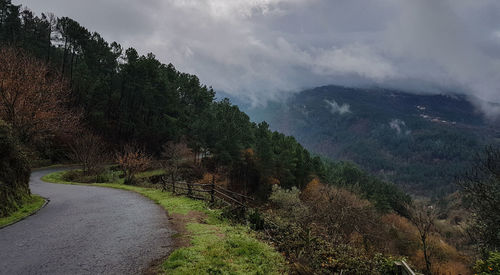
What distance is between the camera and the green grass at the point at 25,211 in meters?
12.2

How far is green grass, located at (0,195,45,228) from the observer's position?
12219 millimetres

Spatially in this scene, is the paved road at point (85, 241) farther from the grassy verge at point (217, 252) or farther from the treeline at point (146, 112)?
the treeline at point (146, 112)

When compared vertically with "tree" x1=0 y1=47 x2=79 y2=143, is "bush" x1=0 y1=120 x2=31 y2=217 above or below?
below

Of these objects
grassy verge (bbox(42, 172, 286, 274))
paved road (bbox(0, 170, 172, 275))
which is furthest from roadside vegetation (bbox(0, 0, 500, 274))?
paved road (bbox(0, 170, 172, 275))

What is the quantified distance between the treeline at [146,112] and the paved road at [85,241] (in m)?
35.1

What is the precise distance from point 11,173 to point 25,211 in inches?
94.2

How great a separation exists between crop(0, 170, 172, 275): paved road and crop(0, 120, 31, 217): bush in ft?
4.41

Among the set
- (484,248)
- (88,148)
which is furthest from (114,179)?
(484,248)

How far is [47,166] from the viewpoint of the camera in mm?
41906

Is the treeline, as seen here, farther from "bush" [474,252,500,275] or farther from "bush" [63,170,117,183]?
"bush" [474,252,500,275]

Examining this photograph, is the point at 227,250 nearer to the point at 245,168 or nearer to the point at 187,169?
the point at 187,169

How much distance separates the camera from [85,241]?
10.1 metres

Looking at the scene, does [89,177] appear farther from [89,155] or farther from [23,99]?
[23,99]

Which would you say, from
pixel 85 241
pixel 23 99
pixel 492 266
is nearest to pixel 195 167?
pixel 23 99
